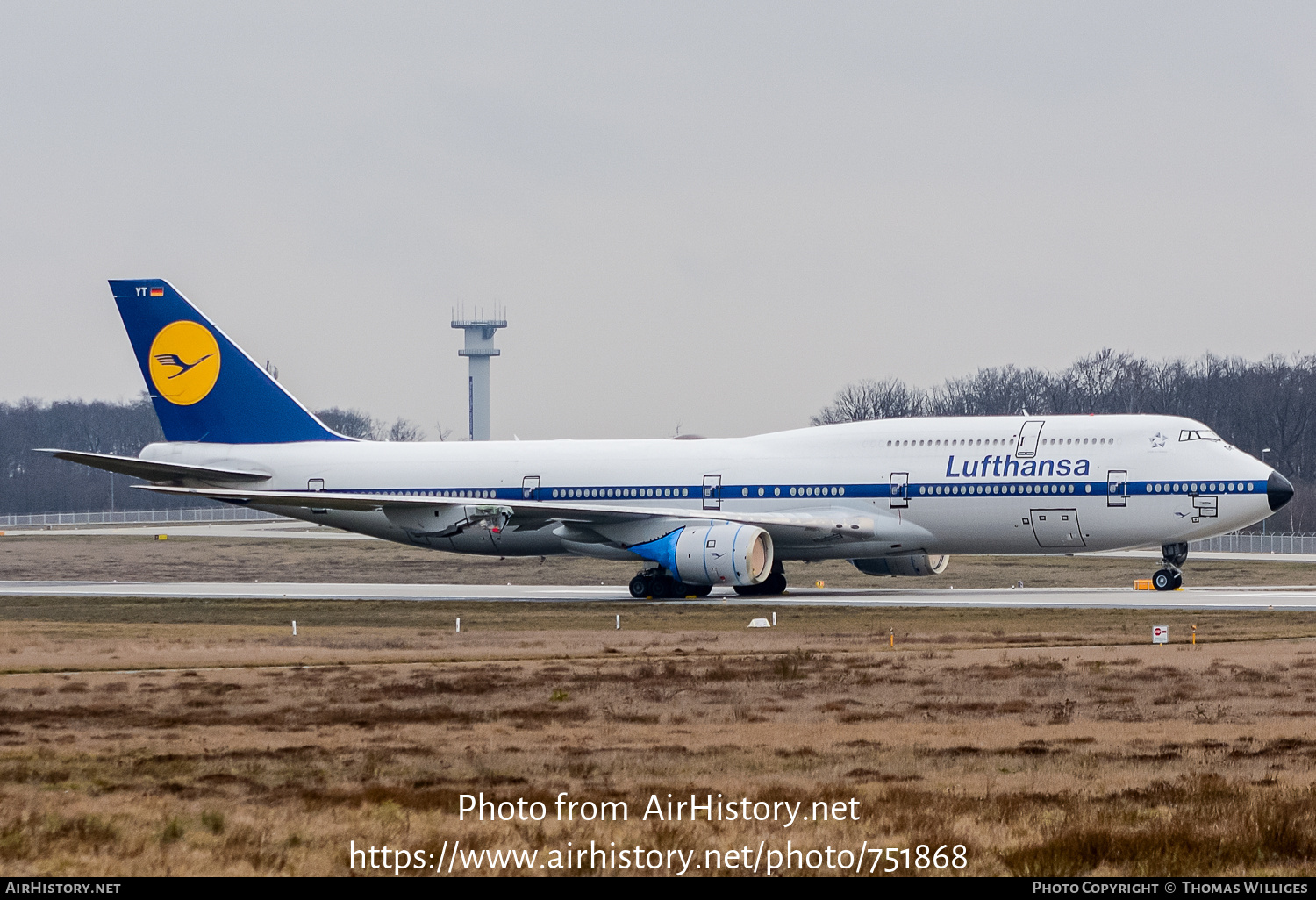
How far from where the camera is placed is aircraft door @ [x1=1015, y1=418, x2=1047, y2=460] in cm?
4078

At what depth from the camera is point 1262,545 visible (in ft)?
226

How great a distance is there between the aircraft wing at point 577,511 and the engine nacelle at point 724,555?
0.68 meters

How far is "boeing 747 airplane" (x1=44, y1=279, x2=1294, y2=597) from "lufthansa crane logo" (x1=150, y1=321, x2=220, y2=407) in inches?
2.1

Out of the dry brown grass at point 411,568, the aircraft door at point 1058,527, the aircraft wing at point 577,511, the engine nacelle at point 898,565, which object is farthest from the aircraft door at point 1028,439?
the dry brown grass at point 411,568

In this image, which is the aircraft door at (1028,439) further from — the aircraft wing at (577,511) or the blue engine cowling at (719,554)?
the blue engine cowling at (719,554)

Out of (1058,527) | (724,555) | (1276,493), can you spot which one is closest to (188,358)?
(724,555)

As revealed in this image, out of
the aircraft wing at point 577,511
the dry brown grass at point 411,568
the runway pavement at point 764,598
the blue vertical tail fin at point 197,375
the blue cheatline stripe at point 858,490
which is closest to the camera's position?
the runway pavement at point 764,598

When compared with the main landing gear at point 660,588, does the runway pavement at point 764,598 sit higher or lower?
lower

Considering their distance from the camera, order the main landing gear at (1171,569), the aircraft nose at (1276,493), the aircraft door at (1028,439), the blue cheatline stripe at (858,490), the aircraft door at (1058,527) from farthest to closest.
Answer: the main landing gear at (1171,569)
the aircraft door at (1028,439)
the aircraft door at (1058,527)
the blue cheatline stripe at (858,490)
the aircraft nose at (1276,493)

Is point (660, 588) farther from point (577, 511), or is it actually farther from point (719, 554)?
point (719, 554)

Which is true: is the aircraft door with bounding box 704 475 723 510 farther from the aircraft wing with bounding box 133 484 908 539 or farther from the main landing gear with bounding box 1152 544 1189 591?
the main landing gear with bounding box 1152 544 1189 591

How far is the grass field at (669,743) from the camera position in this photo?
1166cm
